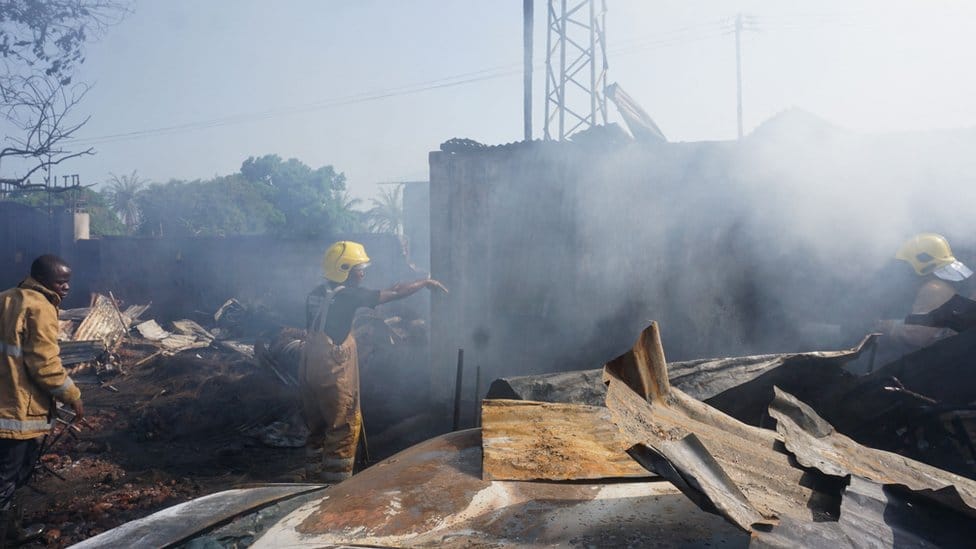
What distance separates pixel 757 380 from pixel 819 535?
2.36m

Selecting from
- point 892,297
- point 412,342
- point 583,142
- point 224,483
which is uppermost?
point 583,142

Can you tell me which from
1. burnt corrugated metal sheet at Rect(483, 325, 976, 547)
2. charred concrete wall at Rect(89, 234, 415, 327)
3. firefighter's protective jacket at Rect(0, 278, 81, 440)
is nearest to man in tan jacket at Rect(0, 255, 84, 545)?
firefighter's protective jacket at Rect(0, 278, 81, 440)

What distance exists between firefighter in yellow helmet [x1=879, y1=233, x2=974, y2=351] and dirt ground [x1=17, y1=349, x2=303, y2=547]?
5417 mm

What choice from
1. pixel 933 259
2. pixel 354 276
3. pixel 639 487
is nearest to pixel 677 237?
pixel 933 259

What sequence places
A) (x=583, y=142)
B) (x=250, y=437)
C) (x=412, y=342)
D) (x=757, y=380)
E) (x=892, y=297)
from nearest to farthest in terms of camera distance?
(x=757, y=380) → (x=892, y=297) → (x=583, y=142) → (x=250, y=437) → (x=412, y=342)

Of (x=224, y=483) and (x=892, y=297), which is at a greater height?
(x=892, y=297)

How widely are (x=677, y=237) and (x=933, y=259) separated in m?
2.27

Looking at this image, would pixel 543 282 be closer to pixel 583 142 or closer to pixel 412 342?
pixel 583 142

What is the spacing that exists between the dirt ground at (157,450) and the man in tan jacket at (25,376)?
81cm

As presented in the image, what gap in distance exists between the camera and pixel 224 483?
19.7 feet

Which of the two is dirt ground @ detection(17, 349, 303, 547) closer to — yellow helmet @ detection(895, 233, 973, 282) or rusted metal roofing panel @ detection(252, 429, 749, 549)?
rusted metal roofing panel @ detection(252, 429, 749, 549)

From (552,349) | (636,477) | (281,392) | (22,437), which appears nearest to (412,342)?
(281,392)

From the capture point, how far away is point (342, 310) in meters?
4.86

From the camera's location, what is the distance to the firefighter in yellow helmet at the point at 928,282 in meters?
4.53
